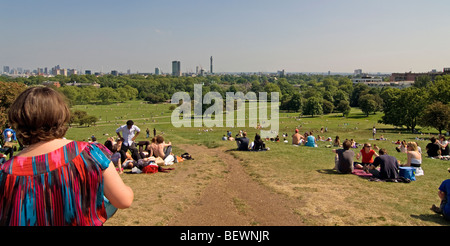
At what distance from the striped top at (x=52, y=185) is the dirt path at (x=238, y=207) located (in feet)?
18.1

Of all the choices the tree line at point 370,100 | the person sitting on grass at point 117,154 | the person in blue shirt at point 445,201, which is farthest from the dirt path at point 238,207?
the tree line at point 370,100

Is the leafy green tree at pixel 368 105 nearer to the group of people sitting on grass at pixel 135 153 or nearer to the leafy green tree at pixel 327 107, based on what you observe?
the leafy green tree at pixel 327 107

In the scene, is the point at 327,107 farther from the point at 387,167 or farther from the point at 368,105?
the point at 387,167

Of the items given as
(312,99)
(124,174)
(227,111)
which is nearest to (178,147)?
(124,174)

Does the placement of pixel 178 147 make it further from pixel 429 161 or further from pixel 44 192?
pixel 44 192

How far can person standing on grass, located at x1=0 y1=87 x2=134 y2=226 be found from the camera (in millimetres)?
2166

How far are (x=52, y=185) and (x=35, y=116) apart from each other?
0.49 meters

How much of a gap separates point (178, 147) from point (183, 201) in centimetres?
1097

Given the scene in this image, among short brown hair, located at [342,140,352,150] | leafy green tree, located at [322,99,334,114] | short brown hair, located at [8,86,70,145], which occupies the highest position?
short brown hair, located at [8,86,70,145]

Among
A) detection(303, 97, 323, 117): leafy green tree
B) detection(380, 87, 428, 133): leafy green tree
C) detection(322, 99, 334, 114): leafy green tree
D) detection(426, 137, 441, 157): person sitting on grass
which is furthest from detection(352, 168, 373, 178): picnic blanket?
detection(322, 99, 334, 114): leafy green tree

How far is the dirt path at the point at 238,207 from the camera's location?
762 centimetres

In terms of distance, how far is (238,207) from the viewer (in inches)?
336

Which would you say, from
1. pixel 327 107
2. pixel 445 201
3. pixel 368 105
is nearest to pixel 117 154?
pixel 445 201

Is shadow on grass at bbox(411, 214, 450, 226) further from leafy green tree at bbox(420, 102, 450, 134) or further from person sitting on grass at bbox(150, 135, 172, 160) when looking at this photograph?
leafy green tree at bbox(420, 102, 450, 134)
